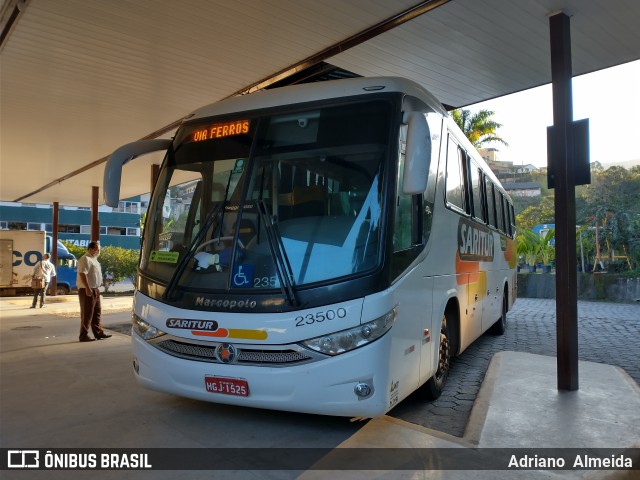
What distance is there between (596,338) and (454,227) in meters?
6.21

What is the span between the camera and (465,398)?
603 cm

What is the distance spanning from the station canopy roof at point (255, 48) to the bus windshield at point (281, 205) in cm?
257

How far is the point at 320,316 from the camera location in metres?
4.02

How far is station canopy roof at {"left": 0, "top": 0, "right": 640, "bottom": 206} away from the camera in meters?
6.48

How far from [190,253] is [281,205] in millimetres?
969

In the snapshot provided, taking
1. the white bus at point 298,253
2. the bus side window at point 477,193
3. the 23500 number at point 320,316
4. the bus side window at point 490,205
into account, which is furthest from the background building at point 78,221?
the 23500 number at point 320,316

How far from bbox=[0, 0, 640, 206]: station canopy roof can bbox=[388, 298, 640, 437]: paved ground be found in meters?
4.79

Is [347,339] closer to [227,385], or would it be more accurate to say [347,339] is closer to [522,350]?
[227,385]

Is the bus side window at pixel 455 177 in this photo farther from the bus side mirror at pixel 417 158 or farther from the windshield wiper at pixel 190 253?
the windshield wiper at pixel 190 253

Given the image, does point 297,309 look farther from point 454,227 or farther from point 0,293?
point 0,293

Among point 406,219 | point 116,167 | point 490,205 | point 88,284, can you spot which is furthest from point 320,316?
point 88,284

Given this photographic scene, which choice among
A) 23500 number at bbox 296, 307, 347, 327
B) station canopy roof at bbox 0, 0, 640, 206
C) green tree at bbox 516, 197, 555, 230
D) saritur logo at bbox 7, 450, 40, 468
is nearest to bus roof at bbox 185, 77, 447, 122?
station canopy roof at bbox 0, 0, 640, 206

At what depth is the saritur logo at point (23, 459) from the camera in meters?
4.00

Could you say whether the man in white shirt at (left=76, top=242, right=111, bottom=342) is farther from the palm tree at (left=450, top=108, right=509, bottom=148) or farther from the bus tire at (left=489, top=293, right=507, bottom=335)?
the palm tree at (left=450, top=108, right=509, bottom=148)
